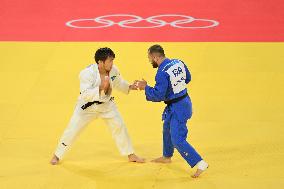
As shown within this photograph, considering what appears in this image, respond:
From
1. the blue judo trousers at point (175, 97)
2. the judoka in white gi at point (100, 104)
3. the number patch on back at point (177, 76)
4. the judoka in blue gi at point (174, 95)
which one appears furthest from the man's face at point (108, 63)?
the number patch on back at point (177, 76)

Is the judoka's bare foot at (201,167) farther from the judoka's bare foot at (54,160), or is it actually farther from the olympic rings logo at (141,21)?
the olympic rings logo at (141,21)

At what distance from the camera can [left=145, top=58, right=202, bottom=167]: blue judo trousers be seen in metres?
8.77

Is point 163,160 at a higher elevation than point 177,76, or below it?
below

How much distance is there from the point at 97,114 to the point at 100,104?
182 millimetres

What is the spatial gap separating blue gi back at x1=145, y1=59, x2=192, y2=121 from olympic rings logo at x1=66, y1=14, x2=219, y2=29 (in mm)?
5744

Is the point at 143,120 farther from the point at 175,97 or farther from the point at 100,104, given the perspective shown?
the point at 175,97

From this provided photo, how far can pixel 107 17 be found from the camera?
15.2 m

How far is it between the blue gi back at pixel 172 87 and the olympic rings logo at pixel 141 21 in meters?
5.74

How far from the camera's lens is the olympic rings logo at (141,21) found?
14.6m

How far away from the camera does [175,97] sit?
8914 millimetres

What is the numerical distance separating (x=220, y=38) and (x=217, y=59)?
1.01 meters

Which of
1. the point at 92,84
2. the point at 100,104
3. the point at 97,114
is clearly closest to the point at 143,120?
the point at 97,114

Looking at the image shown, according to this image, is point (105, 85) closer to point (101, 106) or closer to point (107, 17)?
point (101, 106)

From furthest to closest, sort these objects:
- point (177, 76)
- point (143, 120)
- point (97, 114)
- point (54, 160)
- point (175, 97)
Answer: point (143, 120), point (54, 160), point (97, 114), point (175, 97), point (177, 76)
